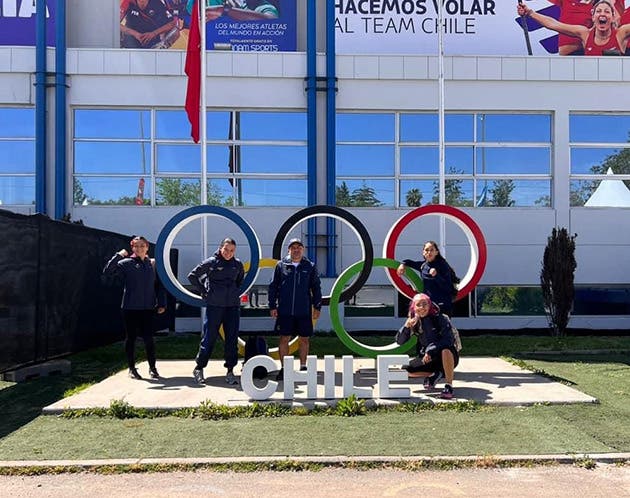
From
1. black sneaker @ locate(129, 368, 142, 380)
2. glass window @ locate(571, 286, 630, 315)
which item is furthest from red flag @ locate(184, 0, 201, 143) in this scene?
glass window @ locate(571, 286, 630, 315)

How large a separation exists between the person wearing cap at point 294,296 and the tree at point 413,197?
6859mm

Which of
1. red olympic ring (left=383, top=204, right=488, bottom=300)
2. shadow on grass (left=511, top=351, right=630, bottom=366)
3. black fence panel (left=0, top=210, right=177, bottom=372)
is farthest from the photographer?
shadow on grass (left=511, top=351, right=630, bottom=366)

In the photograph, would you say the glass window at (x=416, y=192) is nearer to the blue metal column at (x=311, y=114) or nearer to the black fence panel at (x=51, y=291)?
the blue metal column at (x=311, y=114)

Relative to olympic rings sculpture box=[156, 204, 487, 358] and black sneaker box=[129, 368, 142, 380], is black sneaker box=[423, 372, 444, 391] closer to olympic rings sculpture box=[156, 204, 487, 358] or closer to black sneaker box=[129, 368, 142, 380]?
olympic rings sculpture box=[156, 204, 487, 358]

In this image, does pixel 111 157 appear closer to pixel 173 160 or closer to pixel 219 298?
pixel 173 160

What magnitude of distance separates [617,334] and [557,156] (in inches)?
166

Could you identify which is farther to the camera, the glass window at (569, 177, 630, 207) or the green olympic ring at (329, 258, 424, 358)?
the glass window at (569, 177, 630, 207)

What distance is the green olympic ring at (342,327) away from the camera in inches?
324

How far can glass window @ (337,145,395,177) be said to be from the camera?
46.6 ft

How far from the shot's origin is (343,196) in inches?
A: 558

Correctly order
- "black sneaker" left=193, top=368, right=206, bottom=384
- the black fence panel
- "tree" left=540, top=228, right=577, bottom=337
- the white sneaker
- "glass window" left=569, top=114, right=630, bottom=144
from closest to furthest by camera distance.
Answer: the black fence panel, the white sneaker, "black sneaker" left=193, top=368, right=206, bottom=384, "tree" left=540, top=228, right=577, bottom=337, "glass window" left=569, top=114, right=630, bottom=144

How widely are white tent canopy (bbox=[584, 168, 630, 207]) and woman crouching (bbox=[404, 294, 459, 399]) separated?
29.9 feet

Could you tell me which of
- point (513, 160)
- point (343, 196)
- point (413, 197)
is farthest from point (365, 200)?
point (513, 160)

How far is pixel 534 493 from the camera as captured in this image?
4.16 m
